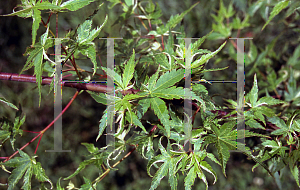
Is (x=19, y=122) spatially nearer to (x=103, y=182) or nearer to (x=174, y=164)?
(x=174, y=164)

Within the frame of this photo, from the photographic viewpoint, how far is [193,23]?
1420mm

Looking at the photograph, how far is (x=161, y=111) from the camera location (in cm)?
41

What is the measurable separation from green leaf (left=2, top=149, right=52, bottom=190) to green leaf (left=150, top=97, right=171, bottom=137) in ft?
0.97

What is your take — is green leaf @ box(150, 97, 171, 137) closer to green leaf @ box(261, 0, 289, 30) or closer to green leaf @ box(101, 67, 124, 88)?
green leaf @ box(101, 67, 124, 88)

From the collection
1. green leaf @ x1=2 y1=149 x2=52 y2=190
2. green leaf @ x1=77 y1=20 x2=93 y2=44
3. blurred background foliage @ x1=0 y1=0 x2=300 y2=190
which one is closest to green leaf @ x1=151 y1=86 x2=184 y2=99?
green leaf @ x1=77 y1=20 x2=93 y2=44

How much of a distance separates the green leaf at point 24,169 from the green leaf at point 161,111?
296 millimetres

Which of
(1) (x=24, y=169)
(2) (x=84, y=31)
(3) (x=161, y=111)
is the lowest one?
(1) (x=24, y=169)

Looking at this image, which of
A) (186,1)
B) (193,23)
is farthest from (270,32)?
(186,1)

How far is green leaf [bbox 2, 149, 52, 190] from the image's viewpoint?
1.71 feet

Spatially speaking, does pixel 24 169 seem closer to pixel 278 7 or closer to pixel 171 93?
pixel 171 93

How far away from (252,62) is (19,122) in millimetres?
862

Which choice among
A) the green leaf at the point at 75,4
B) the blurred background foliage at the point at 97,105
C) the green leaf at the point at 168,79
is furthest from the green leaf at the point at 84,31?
the blurred background foliage at the point at 97,105

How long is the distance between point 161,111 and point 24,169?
1.15 feet

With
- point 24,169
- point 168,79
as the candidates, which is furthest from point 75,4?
point 24,169
